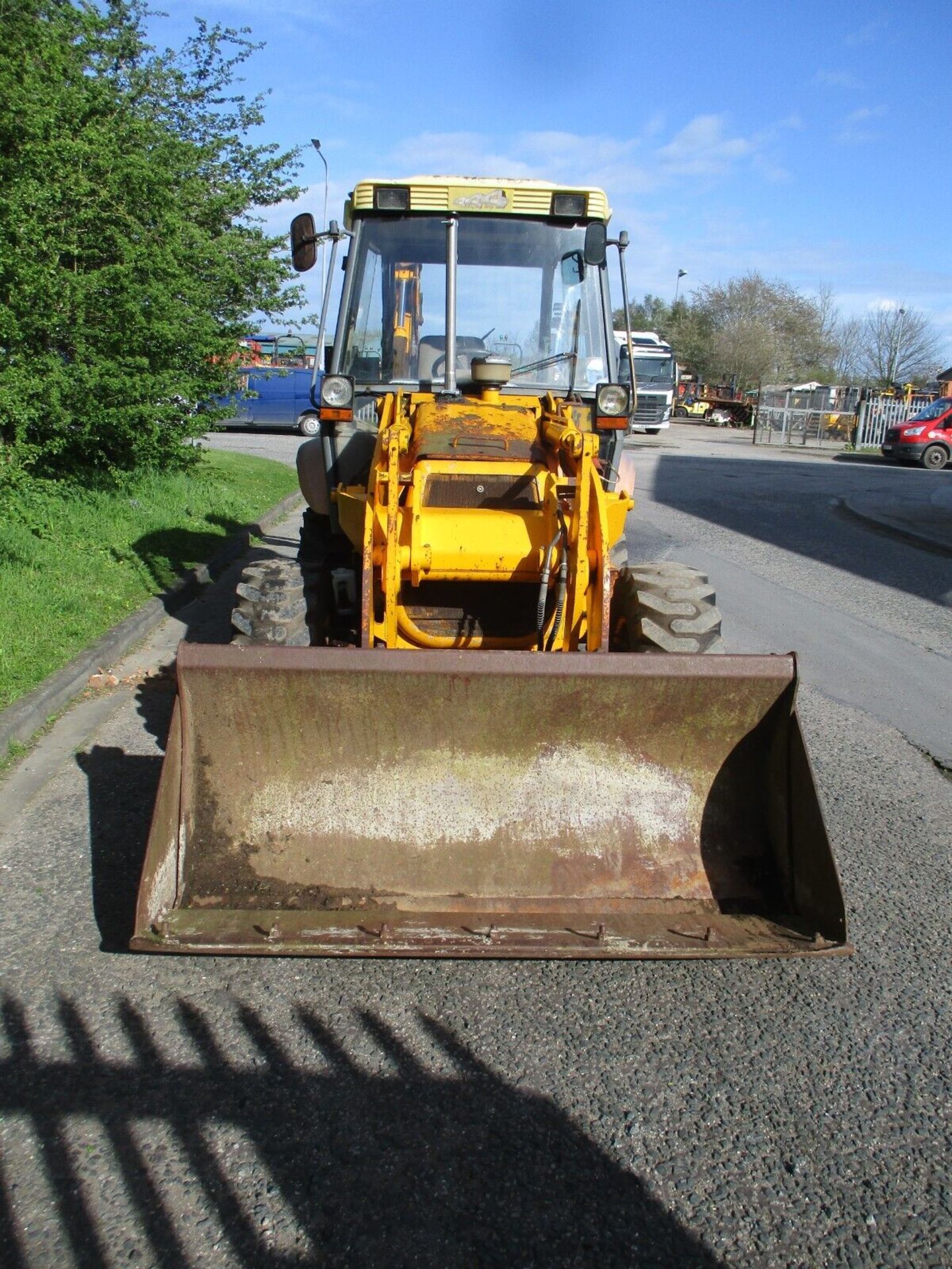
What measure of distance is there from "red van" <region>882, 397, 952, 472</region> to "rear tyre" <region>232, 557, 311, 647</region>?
2766 cm

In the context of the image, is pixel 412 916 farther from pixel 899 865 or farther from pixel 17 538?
pixel 17 538

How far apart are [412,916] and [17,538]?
21.8 ft

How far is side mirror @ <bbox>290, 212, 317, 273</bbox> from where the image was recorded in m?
5.79

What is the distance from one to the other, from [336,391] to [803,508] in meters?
14.3

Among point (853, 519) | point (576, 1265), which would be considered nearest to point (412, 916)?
point (576, 1265)

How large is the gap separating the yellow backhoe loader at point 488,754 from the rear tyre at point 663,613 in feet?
0.05

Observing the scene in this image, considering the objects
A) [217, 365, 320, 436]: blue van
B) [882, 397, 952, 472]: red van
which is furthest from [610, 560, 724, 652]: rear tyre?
[882, 397, 952, 472]: red van

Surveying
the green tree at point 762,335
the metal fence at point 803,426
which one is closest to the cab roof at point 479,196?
the metal fence at point 803,426

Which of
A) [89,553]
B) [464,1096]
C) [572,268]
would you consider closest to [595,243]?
[572,268]

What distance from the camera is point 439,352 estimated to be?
627 centimetres

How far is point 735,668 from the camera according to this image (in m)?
4.08

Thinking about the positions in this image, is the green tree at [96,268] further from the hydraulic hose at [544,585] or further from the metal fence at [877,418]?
the metal fence at [877,418]

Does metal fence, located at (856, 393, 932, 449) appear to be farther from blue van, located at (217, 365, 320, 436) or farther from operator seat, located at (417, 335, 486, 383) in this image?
operator seat, located at (417, 335, 486, 383)

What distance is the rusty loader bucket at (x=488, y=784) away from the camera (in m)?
3.90
